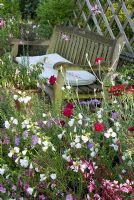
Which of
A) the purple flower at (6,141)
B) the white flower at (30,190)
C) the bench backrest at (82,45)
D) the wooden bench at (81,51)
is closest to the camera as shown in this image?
the white flower at (30,190)

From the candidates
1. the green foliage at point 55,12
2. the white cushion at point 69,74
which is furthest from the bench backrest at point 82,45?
the green foliage at point 55,12

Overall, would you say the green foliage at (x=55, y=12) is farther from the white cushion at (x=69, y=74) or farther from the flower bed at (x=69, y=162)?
the flower bed at (x=69, y=162)

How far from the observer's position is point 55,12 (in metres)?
7.32

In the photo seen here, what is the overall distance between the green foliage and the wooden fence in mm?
120

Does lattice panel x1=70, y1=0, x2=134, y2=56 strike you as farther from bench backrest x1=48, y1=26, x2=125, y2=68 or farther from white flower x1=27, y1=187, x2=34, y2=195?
white flower x1=27, y1=187, x2=34, y2=195

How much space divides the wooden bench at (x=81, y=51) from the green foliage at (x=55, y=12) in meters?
1.40

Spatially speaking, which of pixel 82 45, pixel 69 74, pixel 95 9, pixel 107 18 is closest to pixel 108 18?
pixel 107 18

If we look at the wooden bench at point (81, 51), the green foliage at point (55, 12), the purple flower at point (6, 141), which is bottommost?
the green foliage at point (55, 12)

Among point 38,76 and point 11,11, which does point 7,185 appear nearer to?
point 38,76

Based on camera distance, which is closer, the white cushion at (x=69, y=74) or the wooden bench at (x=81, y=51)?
the wooden bench at (x=81, y=51)

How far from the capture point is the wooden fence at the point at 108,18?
5951 mm

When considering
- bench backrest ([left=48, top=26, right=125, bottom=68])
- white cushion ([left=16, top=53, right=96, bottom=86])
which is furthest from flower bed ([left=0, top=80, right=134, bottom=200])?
bench backrest ([left=48, top=26, right=125, bottom=68])

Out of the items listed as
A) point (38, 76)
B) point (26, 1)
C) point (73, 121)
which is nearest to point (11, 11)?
point (26, 1)

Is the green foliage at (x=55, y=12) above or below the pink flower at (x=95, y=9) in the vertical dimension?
below
